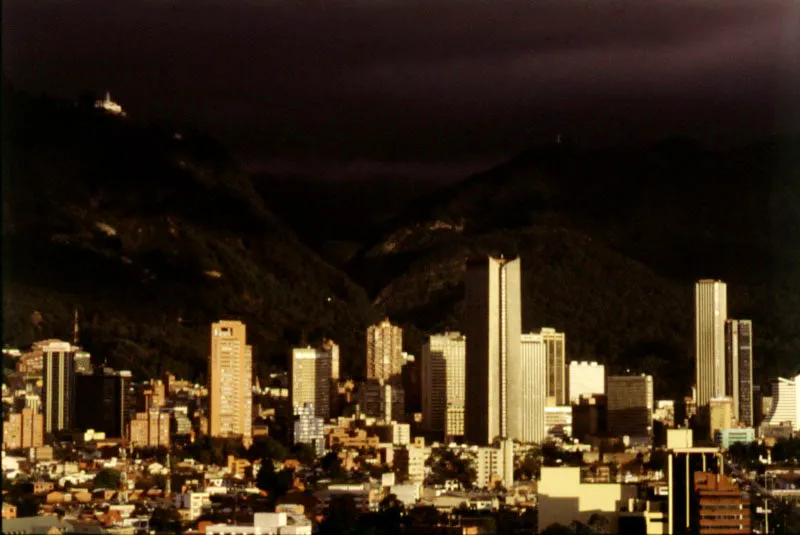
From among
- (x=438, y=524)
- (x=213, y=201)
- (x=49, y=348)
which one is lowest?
(x=438, y=524)

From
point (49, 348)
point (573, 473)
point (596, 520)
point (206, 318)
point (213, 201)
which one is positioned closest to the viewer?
point (596, 520)

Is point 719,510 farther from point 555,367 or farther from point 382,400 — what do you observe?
A: point 555,367

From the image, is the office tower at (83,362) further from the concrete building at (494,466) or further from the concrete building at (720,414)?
the concrete building at (720,414)

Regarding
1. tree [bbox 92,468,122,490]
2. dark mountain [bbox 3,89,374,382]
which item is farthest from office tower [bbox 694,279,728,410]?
tree [bbox 92,468,122,490]

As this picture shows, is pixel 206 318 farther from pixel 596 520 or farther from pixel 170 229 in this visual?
pixel 596 520

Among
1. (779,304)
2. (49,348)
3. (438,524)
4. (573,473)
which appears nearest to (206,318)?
(49,348)

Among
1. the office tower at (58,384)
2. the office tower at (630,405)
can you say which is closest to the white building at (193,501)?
the office tower at (58,384)
